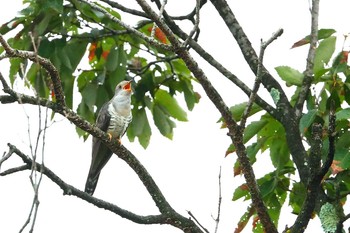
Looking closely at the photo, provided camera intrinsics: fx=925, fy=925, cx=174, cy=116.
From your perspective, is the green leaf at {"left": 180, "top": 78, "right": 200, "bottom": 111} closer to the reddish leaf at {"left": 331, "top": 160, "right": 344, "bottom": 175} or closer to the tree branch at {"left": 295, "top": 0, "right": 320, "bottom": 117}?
the tree branch at {"left": 295, "top": 0, "right": 320, "bottom": 117}

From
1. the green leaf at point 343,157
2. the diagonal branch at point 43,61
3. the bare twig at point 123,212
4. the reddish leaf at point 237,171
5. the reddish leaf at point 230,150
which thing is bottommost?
the bare twig at point 123,212

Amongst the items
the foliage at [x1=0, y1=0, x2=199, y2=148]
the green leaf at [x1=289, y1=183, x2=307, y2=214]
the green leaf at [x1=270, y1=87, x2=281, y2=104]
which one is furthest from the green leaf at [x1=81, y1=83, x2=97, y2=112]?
the green leaf at [x1=289, y1=183, x2=307, y2=214]

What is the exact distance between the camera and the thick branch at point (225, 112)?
4570 mm

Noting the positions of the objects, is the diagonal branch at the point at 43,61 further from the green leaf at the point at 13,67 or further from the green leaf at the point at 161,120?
the green leaf at the point at 161,120

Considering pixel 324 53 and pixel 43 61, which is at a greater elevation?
pixel 324 53

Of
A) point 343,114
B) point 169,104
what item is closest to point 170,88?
point 169,104

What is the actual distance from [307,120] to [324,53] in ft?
1.57

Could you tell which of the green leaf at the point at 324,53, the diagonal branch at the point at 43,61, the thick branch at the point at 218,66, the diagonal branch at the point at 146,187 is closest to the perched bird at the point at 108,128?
the thick branch at the point at 218,66

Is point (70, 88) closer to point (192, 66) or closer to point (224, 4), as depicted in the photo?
point (224, 4)

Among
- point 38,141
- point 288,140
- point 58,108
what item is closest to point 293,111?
point 288,140

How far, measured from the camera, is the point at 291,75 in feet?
17.4

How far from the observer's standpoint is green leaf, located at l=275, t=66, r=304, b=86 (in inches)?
208

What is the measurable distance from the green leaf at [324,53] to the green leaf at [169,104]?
6.81 feet

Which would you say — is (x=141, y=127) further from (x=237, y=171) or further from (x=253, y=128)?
(x=253, y=128)
